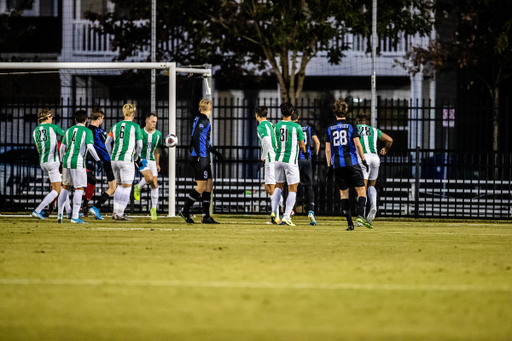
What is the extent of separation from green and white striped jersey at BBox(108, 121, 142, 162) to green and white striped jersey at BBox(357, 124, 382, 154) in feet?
12.5

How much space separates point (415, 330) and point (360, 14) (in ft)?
47.5

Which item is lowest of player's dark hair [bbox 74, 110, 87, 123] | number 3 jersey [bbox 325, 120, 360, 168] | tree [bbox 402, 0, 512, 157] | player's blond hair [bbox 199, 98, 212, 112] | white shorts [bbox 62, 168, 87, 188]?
white shorts [bbox 62, 168, 87, 188]

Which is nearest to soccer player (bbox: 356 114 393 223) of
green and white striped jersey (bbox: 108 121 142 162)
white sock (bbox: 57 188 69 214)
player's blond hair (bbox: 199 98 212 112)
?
player's blond hair (bbox: 199 98 212 112)

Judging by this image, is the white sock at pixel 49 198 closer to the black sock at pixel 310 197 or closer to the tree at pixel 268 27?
the black sock at pixel 310 197

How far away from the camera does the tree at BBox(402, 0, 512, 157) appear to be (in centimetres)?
2023

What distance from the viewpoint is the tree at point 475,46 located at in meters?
20.2

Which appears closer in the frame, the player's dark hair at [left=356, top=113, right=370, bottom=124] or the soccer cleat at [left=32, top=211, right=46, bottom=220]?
the player's dark hair at [left=356, top=113, right=370, bottom=124]

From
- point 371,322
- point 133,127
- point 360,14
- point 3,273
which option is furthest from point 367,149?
point 371,322

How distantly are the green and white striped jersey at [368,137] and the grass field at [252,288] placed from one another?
11.1 ft

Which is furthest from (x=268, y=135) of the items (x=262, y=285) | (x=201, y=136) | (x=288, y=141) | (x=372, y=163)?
(x=262, y=285)

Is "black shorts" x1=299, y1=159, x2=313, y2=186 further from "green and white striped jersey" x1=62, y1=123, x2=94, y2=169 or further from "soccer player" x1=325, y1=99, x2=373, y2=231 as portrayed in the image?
"green and white striped jersey" x1=62, y1=123, x2=94, y2=169

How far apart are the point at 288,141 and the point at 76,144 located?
11.3 ft

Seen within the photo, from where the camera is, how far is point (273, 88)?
87.6 feet

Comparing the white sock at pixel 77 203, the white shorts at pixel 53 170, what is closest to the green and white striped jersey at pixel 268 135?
the white sock at pixel 77 203
